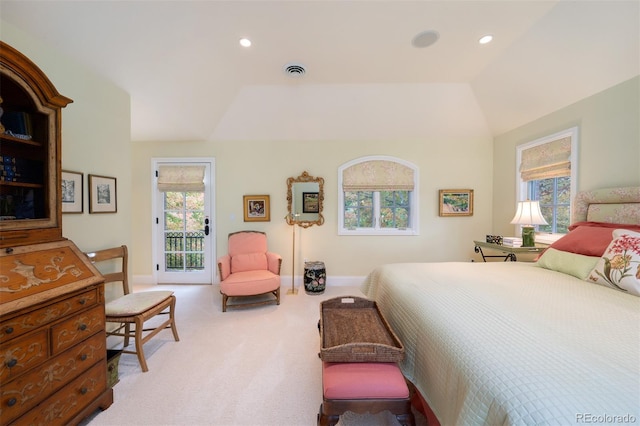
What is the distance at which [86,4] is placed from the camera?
5.82 ft

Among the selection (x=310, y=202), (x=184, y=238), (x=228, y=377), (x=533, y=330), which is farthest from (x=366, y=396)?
(x=184, y=238)

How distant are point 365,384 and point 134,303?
201 cm

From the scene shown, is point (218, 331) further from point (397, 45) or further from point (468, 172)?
point (468, 172)

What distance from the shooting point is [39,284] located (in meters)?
1.26

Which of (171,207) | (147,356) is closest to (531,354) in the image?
(147,356)

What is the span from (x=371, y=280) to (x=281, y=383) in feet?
3.85

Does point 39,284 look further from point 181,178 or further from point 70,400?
point 181,178

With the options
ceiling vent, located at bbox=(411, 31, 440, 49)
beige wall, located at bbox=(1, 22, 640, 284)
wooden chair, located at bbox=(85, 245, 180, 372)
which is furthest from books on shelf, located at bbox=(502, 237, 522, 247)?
wooden chair, located at bbox=(85, 245, 180, 372)

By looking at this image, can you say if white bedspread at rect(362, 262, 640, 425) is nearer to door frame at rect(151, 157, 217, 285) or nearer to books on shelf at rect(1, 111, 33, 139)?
books on shelf at rect(1, 111, 33, 139)

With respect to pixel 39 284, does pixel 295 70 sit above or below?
above

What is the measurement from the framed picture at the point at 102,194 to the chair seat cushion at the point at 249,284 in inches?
56.4

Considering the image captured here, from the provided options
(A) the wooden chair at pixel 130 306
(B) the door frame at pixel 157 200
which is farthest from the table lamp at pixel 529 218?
(B) the door frame at pixel 157 200

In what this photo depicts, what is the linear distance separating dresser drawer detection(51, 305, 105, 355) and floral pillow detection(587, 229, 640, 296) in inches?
133

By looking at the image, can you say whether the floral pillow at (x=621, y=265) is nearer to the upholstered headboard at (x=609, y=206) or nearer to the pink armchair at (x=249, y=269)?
the upholstered headboard at (x=609, y=206)
